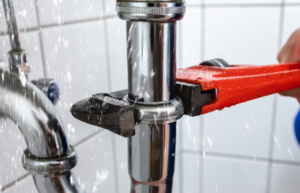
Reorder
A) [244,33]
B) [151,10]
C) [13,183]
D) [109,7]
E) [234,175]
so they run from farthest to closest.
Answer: [234,175]
[244,33]
[109,7]
[13,183]
[151,10]

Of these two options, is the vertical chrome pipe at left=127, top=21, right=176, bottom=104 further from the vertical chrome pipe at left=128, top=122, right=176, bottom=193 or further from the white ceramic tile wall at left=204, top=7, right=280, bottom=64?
the white ceramic tile wall at left=204, top=7, right=280, bottom=64

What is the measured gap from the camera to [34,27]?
0.26 metres

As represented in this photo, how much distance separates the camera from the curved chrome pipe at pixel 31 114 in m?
0.18

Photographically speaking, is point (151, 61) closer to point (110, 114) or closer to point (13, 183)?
point (110, 114)

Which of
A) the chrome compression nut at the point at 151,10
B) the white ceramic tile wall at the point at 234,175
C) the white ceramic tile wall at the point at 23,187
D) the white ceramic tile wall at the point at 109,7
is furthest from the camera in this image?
the white ceramic tile wall at the point at 234,175

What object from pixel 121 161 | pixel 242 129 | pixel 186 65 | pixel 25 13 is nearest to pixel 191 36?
pixel 186 65

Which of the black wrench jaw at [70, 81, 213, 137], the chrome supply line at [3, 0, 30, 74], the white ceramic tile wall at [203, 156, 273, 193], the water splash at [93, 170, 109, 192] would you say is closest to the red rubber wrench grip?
the black wrench jaw at [70, 81, 213, 137]

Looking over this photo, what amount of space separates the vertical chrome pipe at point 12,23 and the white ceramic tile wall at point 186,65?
22mm

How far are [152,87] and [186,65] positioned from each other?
51 cm

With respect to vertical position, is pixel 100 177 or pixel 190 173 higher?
pixel 100 177

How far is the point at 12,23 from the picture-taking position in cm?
20

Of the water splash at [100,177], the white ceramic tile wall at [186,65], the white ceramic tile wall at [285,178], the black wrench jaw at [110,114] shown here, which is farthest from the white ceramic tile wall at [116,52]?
the white ceramic tile wall at [285,178]

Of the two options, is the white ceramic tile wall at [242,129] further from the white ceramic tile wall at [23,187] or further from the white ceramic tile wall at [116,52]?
the white ceramic tile wall at [23,187]

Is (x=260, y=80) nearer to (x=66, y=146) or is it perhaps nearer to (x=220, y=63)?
(x=220, y=63)
